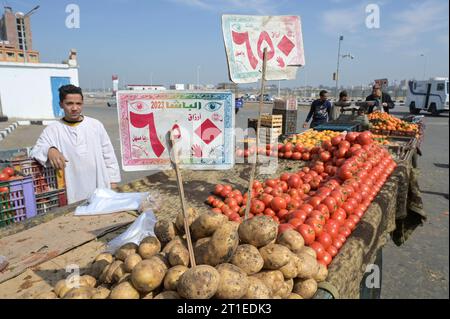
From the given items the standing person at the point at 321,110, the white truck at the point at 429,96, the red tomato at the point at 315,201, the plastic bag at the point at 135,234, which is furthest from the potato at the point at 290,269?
the white truck at the point at 429,96

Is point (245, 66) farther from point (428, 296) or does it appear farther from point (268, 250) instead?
point (428, 296)

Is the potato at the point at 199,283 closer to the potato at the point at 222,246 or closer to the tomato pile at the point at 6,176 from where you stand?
the potato at the point at 222,246

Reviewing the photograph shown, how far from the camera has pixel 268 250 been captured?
1.65 metres

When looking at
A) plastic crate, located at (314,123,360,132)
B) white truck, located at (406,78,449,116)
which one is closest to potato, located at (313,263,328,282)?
plastic crate, located at (314,123,360,132)

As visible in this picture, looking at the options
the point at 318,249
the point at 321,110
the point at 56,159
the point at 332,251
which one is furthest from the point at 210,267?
the point at 321,110

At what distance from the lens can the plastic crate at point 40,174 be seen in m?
2.96

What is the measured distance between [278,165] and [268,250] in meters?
3.26

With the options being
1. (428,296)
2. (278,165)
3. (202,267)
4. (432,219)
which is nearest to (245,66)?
(278,165)

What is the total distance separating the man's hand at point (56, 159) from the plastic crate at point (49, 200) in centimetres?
31

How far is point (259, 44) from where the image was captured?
12.0 feet

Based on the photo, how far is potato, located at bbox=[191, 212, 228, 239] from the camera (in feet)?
5.45

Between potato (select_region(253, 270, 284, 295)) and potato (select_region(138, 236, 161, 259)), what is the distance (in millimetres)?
598

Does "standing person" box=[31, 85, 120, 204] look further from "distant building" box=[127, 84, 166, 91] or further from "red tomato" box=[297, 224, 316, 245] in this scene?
"red tomato" box=[297, 224, 316, 245]

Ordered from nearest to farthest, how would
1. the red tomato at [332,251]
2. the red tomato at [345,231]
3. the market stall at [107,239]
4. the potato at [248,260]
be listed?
the potato at [248,260], the market stall at [107,239], the red tomato at [332,251], the red tomato at [345,231]
